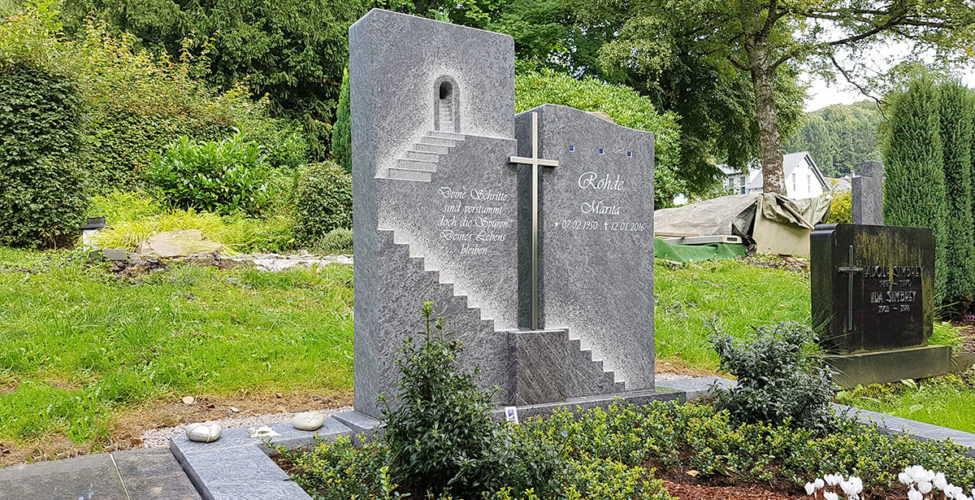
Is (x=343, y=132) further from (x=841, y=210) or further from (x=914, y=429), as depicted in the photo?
(x=841, y=210)

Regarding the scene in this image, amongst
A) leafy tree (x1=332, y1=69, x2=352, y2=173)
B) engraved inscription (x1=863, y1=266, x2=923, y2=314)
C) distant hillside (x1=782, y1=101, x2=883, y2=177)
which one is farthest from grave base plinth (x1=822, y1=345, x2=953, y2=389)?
distant hillside (x1=782, y1=101, x2=883, y2=177)

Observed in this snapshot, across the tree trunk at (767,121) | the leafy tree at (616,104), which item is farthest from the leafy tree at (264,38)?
the tree trunk at (767,121)

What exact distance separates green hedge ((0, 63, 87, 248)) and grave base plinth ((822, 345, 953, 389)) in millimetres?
10681

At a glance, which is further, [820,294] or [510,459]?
[820,294]

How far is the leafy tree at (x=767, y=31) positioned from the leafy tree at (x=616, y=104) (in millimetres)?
2642

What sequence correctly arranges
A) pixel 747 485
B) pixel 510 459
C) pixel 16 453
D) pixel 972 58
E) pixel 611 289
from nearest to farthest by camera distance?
pixel 510 459 < pixel 747 485 < pixel 16 453 < pixel 611 289 < pixel 972 58

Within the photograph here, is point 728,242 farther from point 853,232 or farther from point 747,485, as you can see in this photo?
point 747,485

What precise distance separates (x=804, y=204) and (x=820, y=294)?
9.98 m

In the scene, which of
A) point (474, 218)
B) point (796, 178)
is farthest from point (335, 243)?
point (796, 178)

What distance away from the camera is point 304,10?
830 inches

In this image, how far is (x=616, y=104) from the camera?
49.5 ft

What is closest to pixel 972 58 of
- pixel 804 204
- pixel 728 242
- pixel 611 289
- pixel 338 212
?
pixel 804 204

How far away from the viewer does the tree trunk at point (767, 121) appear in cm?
1830

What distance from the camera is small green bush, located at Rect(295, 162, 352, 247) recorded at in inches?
447
